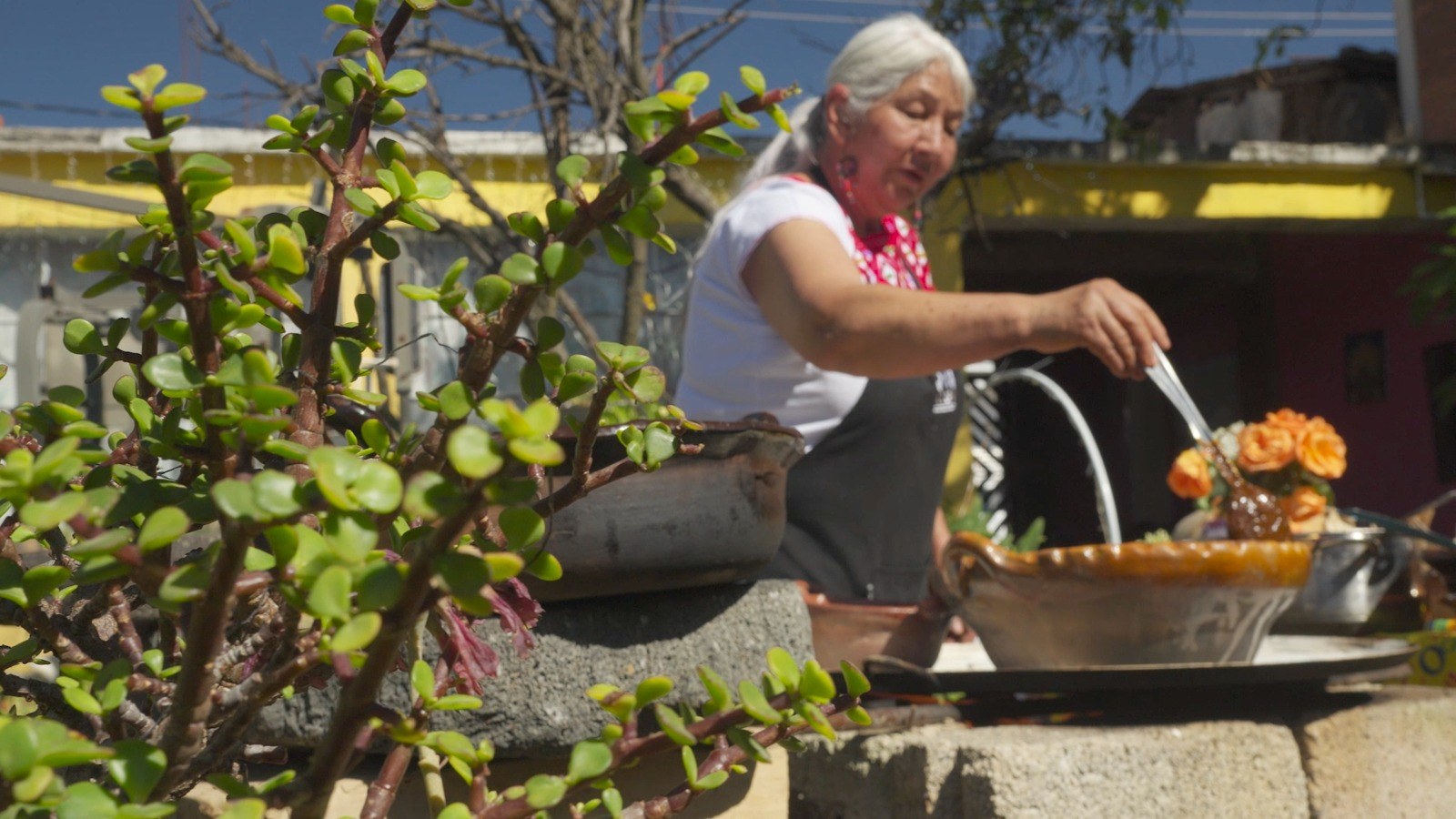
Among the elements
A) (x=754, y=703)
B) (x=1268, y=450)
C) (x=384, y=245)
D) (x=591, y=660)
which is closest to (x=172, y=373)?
(x=384, y=245)

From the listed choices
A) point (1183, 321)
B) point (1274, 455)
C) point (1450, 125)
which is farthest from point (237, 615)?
point (1183, 321)

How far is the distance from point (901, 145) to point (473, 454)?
1.70 meters

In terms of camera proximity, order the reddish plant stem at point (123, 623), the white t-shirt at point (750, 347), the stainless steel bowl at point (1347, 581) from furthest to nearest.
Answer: the stainless steel bowl at point (1347, 581)
the white t-shirt at point (750, 347)
the reddish plant stem at point (123, 623)

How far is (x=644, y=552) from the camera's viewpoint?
0.87m

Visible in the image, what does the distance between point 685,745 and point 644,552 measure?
1.31 feet

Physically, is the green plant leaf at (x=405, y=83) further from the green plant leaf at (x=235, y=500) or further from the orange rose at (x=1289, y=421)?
the orange rose at (x=1289, y=421)

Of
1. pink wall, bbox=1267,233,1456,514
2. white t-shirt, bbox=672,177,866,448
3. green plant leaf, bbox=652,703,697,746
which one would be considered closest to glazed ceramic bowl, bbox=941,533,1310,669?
white t-shirt, bbox=672,177,866,448

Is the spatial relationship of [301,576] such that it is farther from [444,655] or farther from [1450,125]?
[1450,125]

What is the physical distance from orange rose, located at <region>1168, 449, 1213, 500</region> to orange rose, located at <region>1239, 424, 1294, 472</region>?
80mm

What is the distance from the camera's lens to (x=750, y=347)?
1.71 meters

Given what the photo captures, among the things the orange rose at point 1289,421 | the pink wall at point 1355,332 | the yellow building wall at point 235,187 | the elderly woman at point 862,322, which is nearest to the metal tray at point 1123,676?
the elderly woman at point 862,322

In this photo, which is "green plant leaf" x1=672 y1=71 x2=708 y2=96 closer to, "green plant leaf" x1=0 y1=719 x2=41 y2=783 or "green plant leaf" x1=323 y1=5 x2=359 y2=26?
"green plant leaf" x1=323 y1=5 x2=359 y2=26

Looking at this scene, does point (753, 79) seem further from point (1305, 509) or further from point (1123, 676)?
point (1305, 509)

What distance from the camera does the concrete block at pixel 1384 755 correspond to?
1.22 metres
